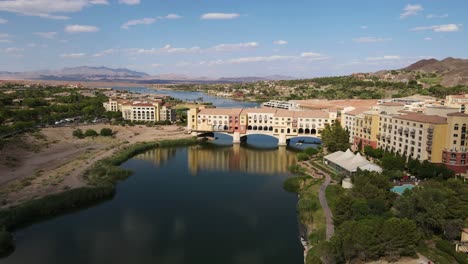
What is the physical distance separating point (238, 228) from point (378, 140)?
19161mm

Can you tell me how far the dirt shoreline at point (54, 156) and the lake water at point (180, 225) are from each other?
4.03 m

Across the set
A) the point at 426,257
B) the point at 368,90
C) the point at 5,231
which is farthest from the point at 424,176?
the point at 368,90

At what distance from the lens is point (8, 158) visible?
112 ft

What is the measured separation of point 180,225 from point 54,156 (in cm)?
2103

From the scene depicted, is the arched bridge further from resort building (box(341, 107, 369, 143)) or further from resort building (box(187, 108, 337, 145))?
resort building (box(341, 107, 369, 143))

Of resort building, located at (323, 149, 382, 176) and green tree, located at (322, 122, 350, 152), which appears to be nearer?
resort building, located at (323, 149, 382, 176)

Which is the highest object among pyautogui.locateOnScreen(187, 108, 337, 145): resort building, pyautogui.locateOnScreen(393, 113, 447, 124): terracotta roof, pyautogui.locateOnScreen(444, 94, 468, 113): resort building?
pyautogui.locateOnScreen(444, 94, 468, 113): resort building

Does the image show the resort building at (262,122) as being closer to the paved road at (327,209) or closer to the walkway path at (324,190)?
the walkway path at (324,190)

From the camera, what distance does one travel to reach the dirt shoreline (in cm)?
2598

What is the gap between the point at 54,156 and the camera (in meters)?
36.7

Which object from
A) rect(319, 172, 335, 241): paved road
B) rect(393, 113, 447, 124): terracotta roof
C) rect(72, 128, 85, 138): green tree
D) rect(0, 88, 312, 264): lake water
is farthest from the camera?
rect(72, 128, 85, 138): green tree

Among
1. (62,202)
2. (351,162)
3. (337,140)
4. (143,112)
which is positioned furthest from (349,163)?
(143,112)

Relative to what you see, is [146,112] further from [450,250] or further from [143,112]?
[450,250]

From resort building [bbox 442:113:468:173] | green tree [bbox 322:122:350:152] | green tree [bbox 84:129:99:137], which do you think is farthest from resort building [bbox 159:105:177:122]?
resort building [bbox 442:113:468:173]
